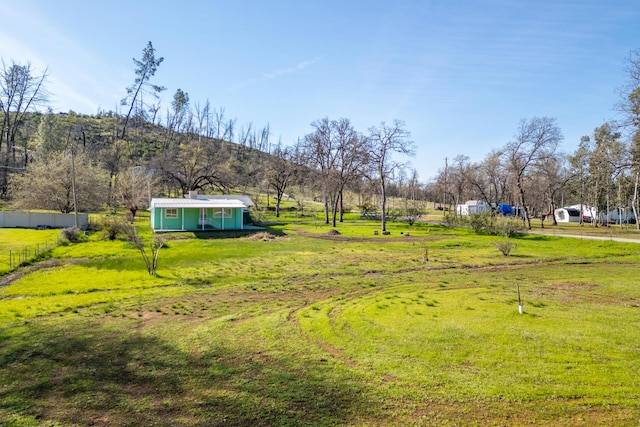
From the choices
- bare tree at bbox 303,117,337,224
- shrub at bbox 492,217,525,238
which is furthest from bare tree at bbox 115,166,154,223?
shrub at bbox 492,217,525,238

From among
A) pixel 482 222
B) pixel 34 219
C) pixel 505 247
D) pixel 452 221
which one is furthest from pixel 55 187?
pixel 452 221

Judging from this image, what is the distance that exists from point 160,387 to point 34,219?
35.5 meters

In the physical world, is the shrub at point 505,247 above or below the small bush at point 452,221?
below

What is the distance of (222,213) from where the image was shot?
35438 millimetres

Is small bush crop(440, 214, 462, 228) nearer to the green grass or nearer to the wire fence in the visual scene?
the wire fence

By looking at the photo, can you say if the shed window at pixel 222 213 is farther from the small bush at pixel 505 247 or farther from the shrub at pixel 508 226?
the shrub at pixel 508 226

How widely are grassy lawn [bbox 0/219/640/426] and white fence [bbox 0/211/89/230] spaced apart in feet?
67.5

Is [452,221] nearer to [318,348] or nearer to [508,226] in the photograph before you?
[508,226]

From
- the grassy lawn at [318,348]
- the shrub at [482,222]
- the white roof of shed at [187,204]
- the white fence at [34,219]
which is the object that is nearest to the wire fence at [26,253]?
the grassy lawn at [318,348]

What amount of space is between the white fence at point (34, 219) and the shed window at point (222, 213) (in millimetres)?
11228

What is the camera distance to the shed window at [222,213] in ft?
117

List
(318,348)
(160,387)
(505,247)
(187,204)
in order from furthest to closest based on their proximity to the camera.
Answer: (187,204)
(505,247)
(318,348)
(160,387)

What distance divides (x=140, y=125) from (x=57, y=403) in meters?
117

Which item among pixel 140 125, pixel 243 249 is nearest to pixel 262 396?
pixel 243 249
